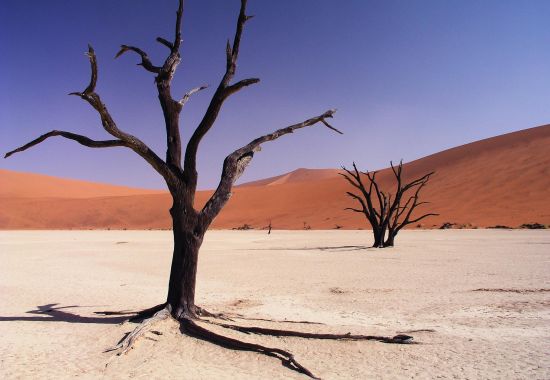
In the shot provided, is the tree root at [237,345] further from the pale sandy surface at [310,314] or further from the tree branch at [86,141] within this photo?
the tree branch at [86,141]

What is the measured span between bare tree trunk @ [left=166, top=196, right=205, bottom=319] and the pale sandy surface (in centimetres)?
41

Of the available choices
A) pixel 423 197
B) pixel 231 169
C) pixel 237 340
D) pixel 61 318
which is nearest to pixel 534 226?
pixel 423 197

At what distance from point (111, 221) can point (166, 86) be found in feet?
156

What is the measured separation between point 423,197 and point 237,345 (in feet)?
130

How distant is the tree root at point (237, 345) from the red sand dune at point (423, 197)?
86.6ft

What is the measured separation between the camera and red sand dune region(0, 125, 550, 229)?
33.8m

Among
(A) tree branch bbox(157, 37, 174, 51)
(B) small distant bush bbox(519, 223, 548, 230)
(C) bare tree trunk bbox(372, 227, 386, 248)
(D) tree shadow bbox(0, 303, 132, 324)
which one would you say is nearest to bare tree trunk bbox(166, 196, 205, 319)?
(D) tree shadow bbox(0, 303, 132, 324)

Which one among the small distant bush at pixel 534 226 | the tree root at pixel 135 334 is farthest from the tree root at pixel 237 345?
the small distant bush at pixel 534 226

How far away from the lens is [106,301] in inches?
307

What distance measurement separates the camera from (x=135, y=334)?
4.91 m

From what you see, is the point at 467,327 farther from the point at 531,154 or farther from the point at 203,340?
the point at 531,154

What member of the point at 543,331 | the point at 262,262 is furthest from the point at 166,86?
the point at 262,262

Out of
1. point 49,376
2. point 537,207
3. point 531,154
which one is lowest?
point 49,376

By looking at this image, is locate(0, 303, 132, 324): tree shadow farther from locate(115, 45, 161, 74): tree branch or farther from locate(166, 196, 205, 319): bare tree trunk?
locate(115, 45, 161, 74): tree branch
